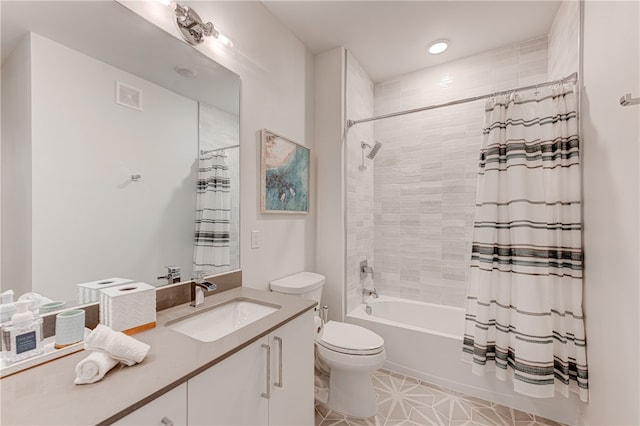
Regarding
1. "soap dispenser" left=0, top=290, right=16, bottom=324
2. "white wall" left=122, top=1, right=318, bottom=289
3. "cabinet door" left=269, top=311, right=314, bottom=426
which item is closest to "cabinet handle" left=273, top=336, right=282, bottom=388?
"cabinet door" left=269, top=311, right=314, bottom=426

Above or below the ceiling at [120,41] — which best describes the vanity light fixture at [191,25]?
above

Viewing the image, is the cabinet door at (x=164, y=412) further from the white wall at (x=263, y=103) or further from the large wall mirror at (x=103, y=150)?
the white wall at (x=263, y=103)

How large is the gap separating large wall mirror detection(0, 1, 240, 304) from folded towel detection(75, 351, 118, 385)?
17.6 inches

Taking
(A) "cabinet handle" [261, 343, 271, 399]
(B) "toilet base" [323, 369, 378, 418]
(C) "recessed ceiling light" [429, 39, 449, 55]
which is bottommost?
(B) "toilet base" [323, 369, 378, 418]

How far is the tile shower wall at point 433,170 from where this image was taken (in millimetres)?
2406

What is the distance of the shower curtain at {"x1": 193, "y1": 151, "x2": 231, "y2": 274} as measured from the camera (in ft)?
4.75

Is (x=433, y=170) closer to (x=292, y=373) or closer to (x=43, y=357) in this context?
(x=292, y=373)

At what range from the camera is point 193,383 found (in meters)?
0.77

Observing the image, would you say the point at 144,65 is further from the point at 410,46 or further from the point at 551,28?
the point at 551,28

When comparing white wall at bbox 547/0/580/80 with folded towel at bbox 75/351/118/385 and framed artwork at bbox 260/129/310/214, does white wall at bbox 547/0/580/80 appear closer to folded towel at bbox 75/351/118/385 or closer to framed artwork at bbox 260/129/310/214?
framed artwork at bbox 260/129/310/214

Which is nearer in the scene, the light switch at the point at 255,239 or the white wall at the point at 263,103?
the white wall at the point at 263,103

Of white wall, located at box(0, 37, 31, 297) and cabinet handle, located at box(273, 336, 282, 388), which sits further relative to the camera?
cabinet handle, located at box(273, 336, 282, 388)

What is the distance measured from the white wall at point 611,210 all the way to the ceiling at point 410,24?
2.03ft

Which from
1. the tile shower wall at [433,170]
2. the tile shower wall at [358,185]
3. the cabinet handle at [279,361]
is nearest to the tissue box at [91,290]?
the cabinet handle at [279,361]
